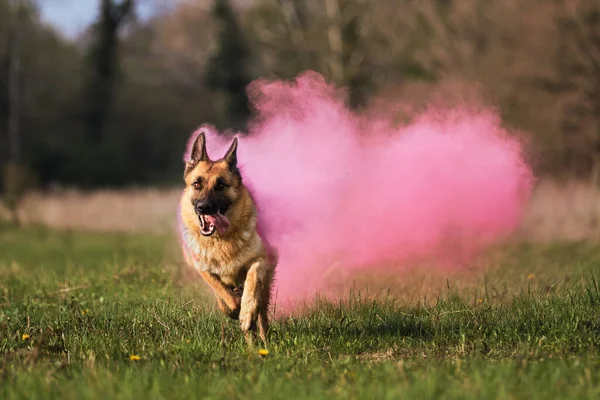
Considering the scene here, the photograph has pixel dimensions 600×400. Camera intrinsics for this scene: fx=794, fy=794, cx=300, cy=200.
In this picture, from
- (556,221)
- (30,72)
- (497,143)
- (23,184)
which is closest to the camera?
(497,143)

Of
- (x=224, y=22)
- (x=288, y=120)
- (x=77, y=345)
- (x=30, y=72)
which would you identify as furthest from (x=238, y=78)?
(x=77, y=345)

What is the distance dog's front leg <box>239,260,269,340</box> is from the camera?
24.6 feet

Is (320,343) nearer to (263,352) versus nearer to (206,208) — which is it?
(263,352)

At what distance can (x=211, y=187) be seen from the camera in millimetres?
8023

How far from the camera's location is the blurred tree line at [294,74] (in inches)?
1307

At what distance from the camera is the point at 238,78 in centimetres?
5347

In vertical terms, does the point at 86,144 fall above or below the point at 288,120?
above

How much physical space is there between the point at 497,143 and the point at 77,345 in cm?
1050

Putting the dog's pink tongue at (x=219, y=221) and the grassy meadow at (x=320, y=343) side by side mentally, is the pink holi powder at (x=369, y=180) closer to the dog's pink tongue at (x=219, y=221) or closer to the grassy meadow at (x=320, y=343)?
the grassy meadow at (x=320, y=343)

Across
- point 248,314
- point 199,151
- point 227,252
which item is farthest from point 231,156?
point 248,314

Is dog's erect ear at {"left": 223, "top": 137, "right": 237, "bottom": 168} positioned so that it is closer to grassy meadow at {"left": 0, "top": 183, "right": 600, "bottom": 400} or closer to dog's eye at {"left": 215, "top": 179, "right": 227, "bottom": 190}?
dog's eye at {"left": 215, "top": 179, "right": 227, "bottom": 190}

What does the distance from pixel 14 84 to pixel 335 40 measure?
24799 mm

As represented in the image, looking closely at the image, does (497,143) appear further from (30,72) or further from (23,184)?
(30,72)

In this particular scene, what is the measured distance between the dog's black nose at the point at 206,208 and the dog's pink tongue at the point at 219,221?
4.2 inches
